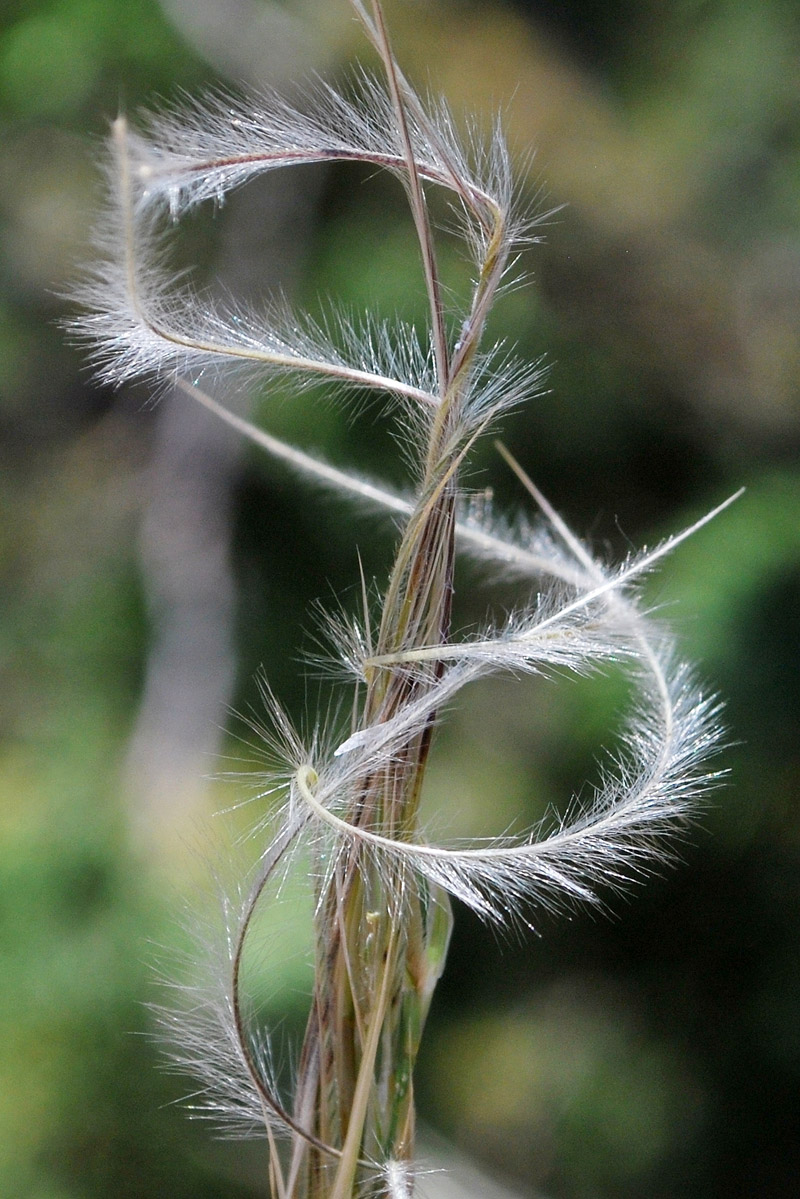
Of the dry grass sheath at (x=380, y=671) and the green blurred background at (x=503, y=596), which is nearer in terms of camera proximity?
the dry grass sheath at (x=380, y=671)

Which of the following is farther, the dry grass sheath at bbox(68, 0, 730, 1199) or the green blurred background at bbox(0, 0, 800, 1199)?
the green blurred background at bbox(0, 0, 800, 1199)

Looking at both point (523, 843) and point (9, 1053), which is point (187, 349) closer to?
point (523, 843)

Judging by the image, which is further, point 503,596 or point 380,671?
point 503,596

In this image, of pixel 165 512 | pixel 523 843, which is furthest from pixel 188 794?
pixel 523 843

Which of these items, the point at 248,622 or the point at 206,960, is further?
the point at 248,622
